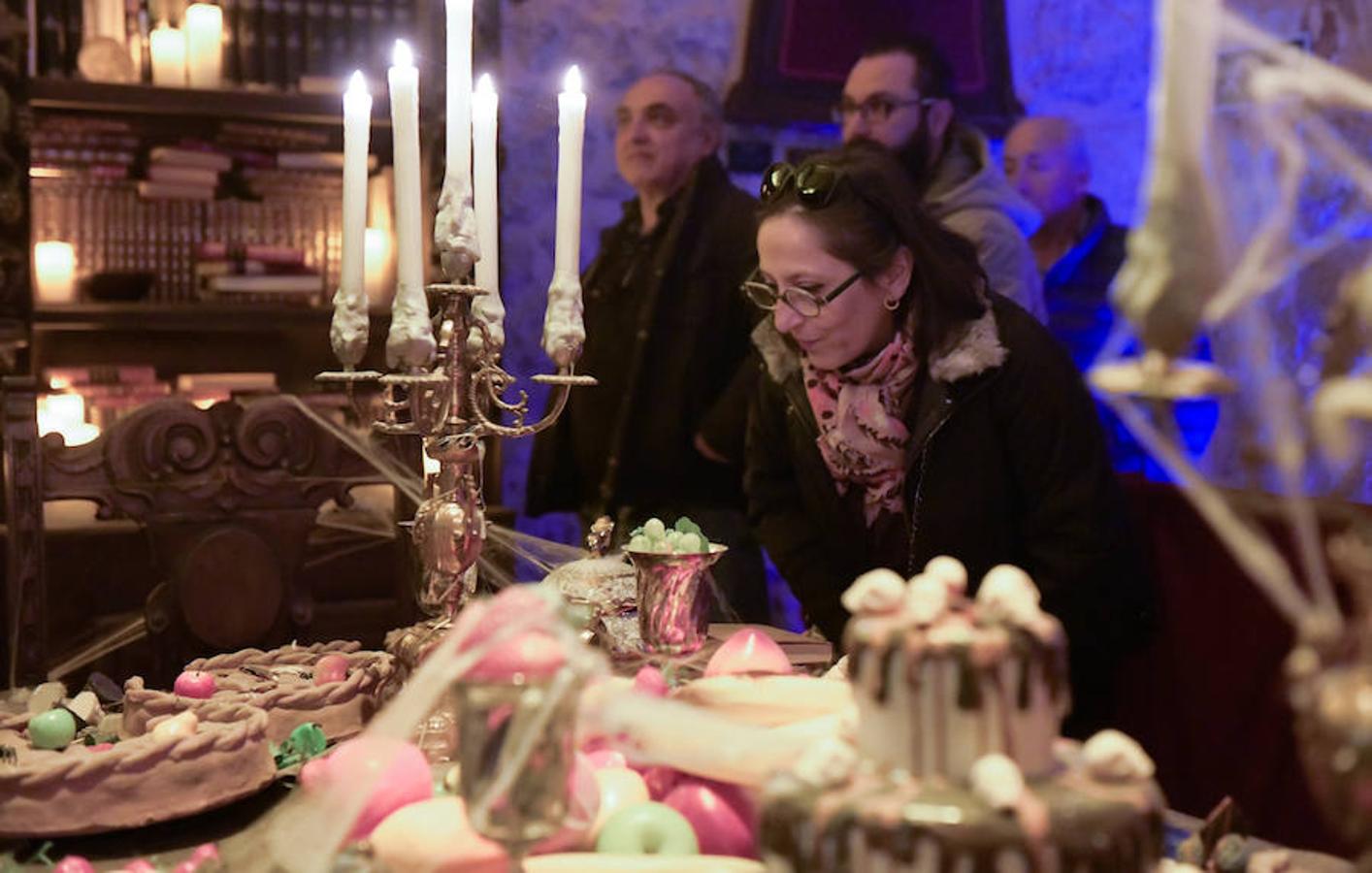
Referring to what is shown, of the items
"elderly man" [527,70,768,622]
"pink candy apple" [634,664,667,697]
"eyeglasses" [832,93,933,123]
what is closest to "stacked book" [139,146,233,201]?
"elderly man" [527,70,768,622]

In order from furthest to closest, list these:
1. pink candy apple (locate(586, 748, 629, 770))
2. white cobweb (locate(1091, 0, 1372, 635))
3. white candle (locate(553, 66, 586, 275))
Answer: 1. white candle (locate(553, 66, 586, 275))
2. pink candy apple (locate(586, 748, 629, 770))
3. white cobweb (locate(1091, 0, 1372, 635))

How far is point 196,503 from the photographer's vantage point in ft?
7.06

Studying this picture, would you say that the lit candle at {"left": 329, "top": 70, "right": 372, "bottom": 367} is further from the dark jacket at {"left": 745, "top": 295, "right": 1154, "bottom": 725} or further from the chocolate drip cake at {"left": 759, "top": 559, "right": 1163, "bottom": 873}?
the dark jacket at {"left": 745, "top": 295, "right": 1154, "bottom": 725}

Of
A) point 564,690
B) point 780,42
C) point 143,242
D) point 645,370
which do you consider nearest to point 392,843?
point 564,690

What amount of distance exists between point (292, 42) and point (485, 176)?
264cm

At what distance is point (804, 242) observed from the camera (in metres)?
2.03

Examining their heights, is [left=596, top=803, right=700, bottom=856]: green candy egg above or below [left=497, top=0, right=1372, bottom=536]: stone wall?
below

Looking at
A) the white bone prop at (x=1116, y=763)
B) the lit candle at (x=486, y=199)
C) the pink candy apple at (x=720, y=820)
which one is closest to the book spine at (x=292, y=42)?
the lit candle at (x=486, y=199)

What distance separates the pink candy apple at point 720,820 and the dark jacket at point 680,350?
2410 millimetres

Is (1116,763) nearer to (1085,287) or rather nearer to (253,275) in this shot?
(1085,287)

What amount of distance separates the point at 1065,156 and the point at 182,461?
2380mm

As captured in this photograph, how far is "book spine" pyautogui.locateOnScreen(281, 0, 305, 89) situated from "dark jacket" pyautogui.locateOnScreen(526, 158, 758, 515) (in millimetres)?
998

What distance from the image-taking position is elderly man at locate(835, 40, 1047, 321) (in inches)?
113

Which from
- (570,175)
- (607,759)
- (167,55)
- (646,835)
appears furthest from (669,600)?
(167,55)
